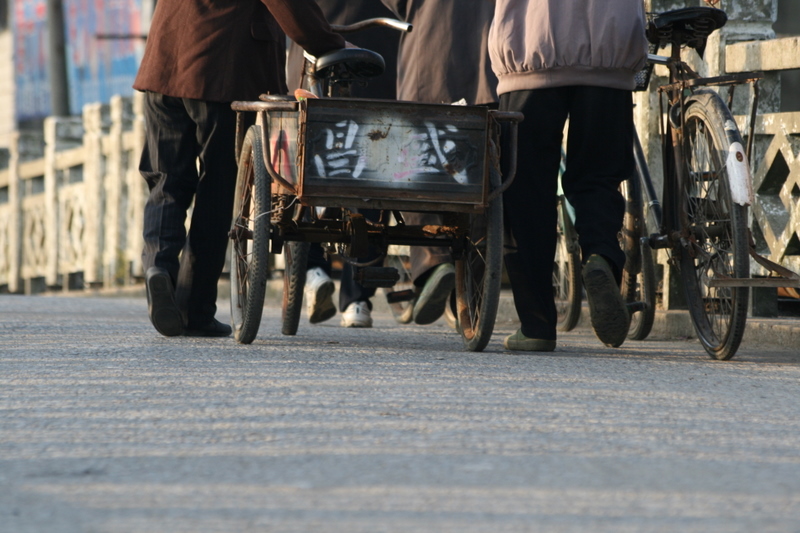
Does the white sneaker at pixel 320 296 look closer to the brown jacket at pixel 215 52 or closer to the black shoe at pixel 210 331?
the black shoe at pixel 210 331

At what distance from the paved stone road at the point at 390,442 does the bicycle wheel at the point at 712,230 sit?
25 cm

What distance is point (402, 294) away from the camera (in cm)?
580

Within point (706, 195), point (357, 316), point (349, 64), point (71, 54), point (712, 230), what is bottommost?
point (357, 316)

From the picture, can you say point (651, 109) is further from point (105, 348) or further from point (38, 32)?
point (38, 32)

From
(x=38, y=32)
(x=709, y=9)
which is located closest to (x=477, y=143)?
(x=709, y=9)

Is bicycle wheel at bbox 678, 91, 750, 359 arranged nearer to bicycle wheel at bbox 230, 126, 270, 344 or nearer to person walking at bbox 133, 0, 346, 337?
bicycle wheel at bbox 230, 126, 270, 344

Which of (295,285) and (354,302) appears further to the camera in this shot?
(354,302)

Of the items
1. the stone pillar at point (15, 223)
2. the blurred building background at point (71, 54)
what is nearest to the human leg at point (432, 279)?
the stone pillar at point (15, 223)

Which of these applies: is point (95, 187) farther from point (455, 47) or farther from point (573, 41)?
point (573, 41)

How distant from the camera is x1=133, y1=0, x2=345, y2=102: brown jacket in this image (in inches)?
196

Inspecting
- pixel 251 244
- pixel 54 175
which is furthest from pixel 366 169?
pixel 54 175

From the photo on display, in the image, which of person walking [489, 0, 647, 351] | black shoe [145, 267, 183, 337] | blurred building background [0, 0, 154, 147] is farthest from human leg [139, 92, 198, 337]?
blurred building background [0, 0, 154, 147]

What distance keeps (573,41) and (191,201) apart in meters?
1.60

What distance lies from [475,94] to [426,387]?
95.7 inches
